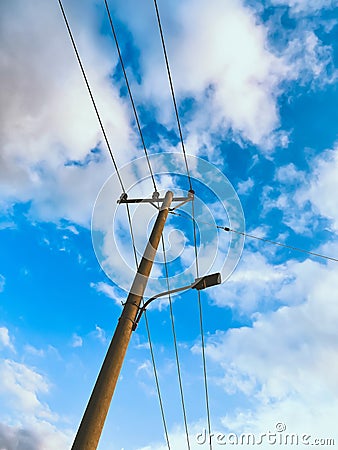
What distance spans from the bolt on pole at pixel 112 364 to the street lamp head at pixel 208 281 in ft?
3.11

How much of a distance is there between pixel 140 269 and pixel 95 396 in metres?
2.27

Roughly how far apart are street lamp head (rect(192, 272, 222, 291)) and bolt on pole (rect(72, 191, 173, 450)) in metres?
0.95

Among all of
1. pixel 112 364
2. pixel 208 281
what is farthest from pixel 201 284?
pixel 112 364

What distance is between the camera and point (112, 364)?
554 cm

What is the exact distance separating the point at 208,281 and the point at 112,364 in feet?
7.71

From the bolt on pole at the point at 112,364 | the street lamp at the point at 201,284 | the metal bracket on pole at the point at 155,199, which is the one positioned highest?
the metal bracket on pole at the point at 155,199

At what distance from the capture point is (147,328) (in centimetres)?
925

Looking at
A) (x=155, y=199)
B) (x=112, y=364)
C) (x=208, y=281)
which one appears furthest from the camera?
(x=155, y=199)

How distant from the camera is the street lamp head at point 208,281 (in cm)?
698

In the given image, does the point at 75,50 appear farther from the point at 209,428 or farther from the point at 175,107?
the point at 209,428

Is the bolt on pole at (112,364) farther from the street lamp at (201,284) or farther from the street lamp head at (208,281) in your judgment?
the street lamp head at (208,281)

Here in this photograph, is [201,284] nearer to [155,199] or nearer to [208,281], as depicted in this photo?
[208,281]

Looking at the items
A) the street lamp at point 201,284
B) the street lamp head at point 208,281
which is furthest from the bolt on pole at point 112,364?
the street lamp head at point 208,281

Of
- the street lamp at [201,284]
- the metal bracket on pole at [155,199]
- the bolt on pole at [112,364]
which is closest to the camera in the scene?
the bolt on pole at [112,364]
